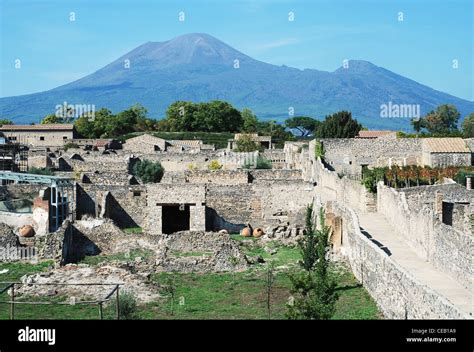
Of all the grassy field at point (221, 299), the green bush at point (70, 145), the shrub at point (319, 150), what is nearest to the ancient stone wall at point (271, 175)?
the shrub at point (319, 150)

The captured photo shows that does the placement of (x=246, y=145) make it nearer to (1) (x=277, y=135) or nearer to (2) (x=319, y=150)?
(2) (x=319, y=150)

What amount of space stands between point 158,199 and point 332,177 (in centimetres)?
638

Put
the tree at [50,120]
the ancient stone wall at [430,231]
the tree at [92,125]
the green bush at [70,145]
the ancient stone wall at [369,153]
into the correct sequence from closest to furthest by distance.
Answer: the ancient stone wall at [430,231], the ancient stone wall at [369,153], the green bush at [70,145], the tree at [92,125], the tree at [50,120]

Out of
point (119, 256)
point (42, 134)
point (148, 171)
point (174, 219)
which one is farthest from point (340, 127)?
point (119, 256)

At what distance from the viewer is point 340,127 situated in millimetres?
58156

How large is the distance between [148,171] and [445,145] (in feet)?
48.7

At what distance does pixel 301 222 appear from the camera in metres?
32.8

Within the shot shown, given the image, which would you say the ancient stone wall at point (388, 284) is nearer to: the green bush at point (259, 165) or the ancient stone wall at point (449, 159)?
the ancient stone wall at point (449, 159)

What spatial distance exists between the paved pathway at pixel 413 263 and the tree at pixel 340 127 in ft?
98.4

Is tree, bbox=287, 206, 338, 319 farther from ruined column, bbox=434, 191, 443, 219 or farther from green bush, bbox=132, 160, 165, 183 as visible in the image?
green bush, bbox=132, 160, 165, 183

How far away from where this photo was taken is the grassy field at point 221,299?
61.8 feet

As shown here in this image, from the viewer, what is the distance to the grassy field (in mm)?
18828
